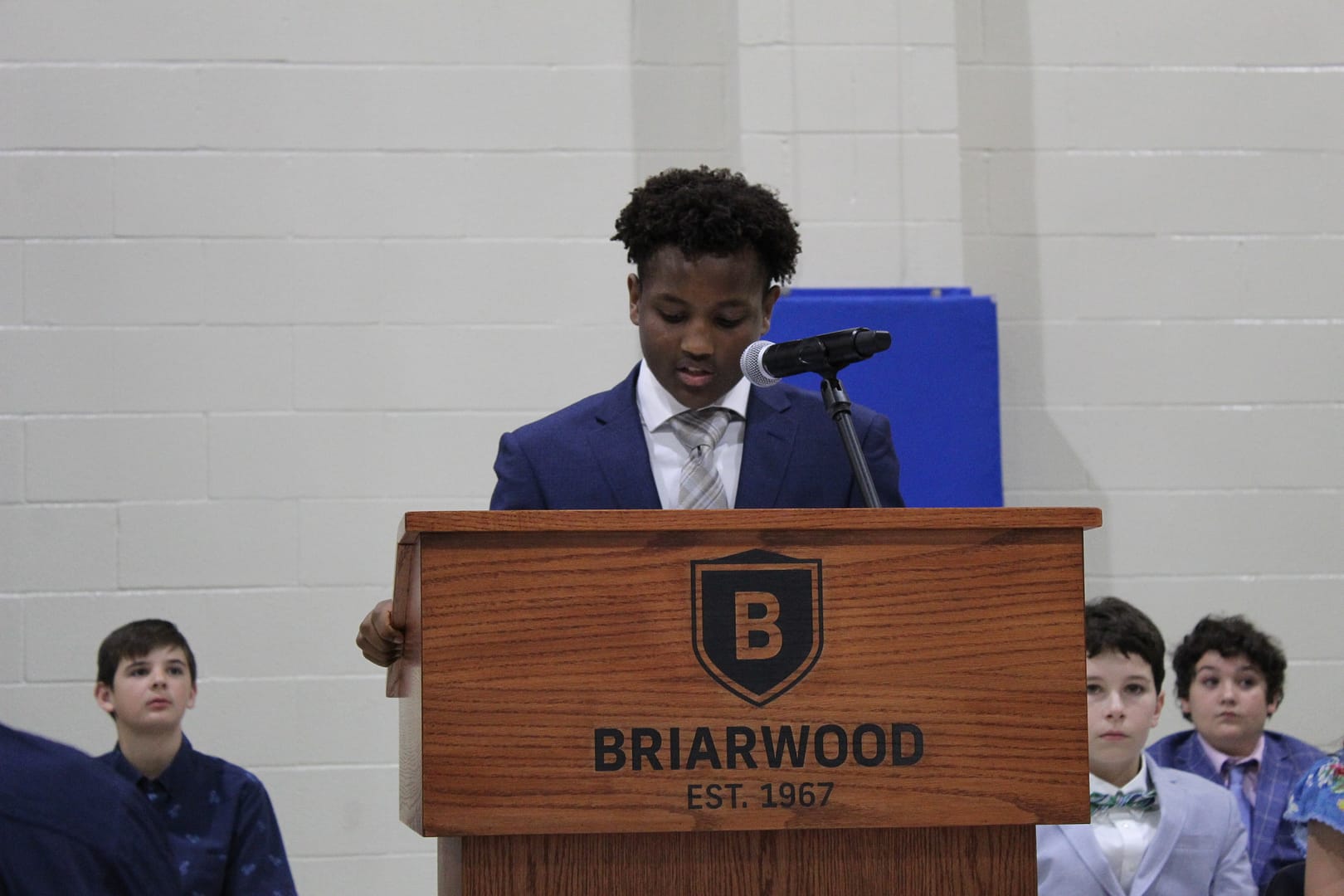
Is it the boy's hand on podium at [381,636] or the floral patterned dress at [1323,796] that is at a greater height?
the boy's hand on podium at [381,636]

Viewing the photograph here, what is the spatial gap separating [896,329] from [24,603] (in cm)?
215

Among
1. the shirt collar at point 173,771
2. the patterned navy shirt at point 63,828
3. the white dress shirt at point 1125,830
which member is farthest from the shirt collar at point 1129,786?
the patterned navy shirt at point 63,828

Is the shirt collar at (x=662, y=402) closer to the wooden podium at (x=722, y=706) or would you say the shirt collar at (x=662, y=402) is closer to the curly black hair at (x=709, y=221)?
the curly black hair at (x=709, y=221)

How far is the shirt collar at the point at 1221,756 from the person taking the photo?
337 cm

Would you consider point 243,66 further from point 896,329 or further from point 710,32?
point 896,329

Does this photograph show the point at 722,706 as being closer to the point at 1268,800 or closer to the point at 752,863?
the point at 752,863

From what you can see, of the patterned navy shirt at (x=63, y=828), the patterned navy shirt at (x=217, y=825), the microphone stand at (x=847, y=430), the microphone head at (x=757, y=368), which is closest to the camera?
the patterned navy shirt at (x=63, y=828)

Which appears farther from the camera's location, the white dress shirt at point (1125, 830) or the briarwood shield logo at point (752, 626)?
the white dress shirt at point (1125, 830)

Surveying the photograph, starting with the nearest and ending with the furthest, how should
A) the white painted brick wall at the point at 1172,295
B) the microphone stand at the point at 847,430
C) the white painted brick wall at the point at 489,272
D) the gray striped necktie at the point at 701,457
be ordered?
the microphone stand at the point at 847,430
the gray striped necktie at the point at 701,457
the white painted brick wall at the point at 489,272
the white painted brick wall at the point at 1172,295

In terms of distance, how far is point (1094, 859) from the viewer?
8.24 ft

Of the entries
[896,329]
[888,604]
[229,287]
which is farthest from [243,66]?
[888,604]

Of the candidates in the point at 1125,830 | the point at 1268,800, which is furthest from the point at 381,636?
the point at 1268,800

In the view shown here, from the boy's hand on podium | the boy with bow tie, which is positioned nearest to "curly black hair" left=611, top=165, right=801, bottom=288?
the boy's hand on podium

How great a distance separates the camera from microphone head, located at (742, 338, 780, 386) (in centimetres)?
173
